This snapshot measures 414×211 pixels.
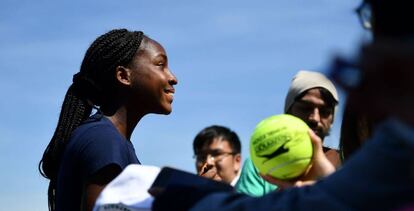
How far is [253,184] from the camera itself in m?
4.71

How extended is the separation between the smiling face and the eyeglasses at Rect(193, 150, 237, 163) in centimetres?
242

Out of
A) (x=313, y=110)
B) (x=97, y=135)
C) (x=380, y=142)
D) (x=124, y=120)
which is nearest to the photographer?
(x=380, y=142)

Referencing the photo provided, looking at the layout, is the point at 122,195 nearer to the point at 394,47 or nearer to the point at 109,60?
the point at 394,47

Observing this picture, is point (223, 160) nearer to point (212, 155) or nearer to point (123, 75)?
point (212, 155)

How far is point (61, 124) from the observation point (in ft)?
15.7

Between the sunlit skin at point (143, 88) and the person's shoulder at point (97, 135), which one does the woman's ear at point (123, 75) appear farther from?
the person's shoulder at point (97, 135)

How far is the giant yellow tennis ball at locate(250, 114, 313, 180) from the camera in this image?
2824 millimetres

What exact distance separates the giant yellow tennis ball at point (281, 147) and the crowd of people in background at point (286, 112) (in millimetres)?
45

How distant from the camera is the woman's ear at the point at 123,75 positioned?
185 inches

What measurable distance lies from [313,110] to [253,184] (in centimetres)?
62

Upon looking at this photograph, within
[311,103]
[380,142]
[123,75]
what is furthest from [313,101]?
[380,142]

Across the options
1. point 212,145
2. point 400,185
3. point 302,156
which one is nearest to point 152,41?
point 302,156

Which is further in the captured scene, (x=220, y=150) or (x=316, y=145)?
(x=220, y=150)

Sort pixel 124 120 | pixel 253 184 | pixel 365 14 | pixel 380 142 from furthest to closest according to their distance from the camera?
pixel 253 184
pixel 124 120
pixel 365 14
pixel 380 142
